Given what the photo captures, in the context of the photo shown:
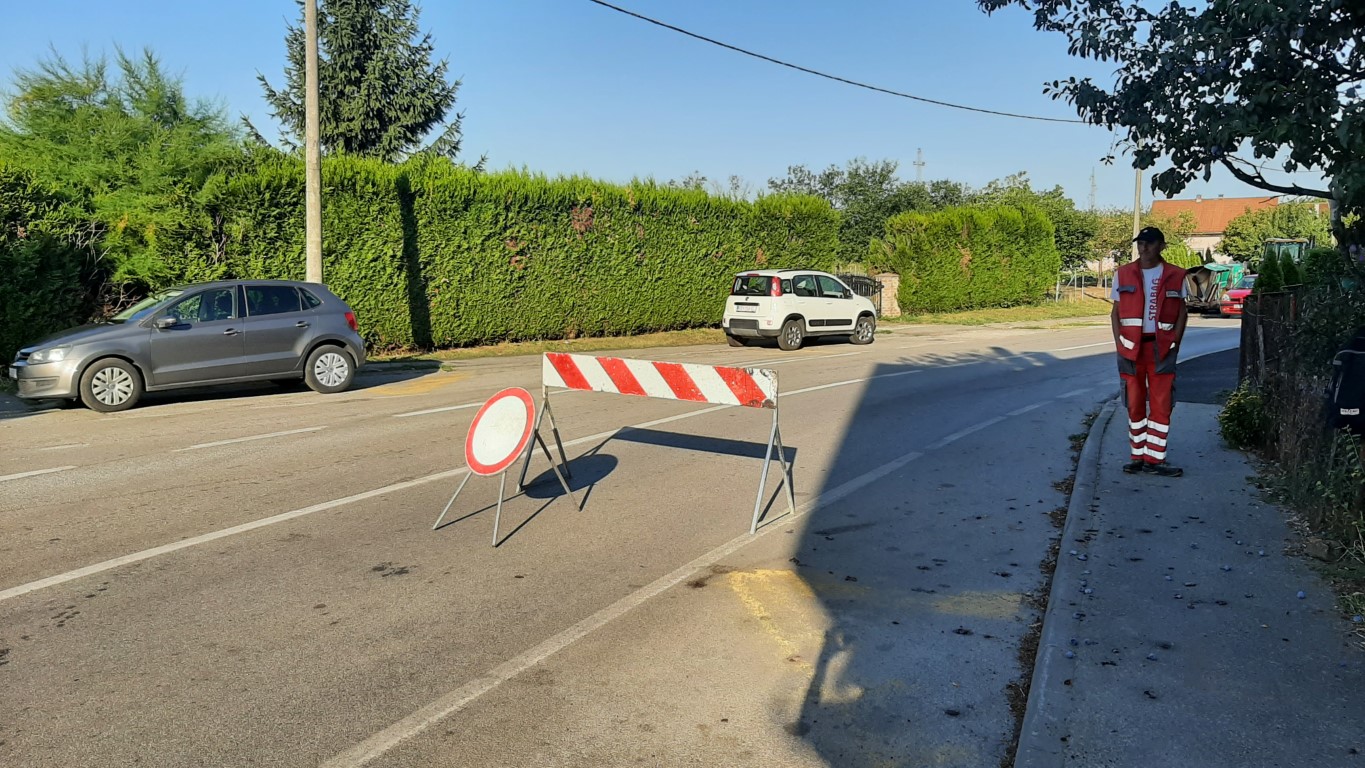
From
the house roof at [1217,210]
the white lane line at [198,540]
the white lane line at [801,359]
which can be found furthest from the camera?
the house roof at [1217,210]

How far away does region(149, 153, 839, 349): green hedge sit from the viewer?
1662cm

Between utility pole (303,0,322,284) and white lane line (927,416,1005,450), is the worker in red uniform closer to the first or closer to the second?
white lane line (927,416,1005,450)

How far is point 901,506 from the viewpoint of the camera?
7.08 meters

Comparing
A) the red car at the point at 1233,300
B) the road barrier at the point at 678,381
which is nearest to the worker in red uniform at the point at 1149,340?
the road barrier at the point at 678,381

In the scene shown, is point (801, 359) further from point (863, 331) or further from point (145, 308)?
point (145, 308)

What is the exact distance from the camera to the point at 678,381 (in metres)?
6.75

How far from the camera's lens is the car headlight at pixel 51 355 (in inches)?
441

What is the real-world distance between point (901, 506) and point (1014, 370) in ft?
34.8

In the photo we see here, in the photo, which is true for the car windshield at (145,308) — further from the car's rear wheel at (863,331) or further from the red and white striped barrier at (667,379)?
the car's rear wheel at (863,331)

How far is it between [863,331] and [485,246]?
936 cm

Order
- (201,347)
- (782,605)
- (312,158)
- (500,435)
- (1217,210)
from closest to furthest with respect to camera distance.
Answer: (782,605) → (500,435) → (201,347) → (312,158) → (1217,210)

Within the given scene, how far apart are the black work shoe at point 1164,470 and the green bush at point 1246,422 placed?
1.10 metres

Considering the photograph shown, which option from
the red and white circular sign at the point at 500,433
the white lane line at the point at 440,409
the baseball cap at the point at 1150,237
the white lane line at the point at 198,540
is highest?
the baseball cap at the point at 1150,237

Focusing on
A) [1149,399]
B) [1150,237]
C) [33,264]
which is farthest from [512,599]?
[33,264]
